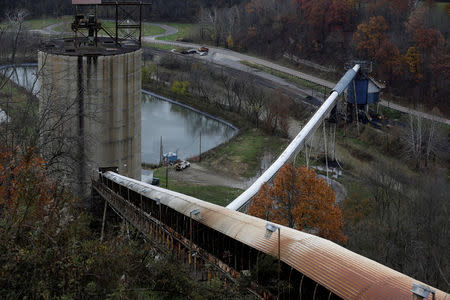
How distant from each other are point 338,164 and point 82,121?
904 inches

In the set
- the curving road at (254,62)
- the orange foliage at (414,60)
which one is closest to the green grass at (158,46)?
the curving road at (254,62)

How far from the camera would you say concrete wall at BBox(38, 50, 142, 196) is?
19812 millimetres

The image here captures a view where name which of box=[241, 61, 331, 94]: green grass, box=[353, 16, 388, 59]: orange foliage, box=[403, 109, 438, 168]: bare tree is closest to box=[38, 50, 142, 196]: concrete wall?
box=[403, 109, 438, 168]: bare tree

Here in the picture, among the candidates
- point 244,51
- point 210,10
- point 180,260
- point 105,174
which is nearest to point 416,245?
point 105,174

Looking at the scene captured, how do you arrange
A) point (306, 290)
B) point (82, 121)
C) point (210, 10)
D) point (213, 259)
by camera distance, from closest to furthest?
point (306, 290) → point (213, 259) → point (82, 121) → point (210, 10)

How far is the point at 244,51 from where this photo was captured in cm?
7475

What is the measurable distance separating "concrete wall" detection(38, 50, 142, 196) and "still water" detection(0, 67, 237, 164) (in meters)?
20.6

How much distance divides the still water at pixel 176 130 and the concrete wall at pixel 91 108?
20.6 m

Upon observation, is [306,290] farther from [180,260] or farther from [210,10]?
[210,10]

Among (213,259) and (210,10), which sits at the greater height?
(210,10)

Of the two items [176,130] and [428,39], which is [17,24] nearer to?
[176,130]

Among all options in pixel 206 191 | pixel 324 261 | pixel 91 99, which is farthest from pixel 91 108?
pixel 206 191

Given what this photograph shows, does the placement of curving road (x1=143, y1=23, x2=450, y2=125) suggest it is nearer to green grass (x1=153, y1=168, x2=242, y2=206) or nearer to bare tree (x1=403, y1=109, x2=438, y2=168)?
bare tree (x1=403, y1=109, x2=438, y2=168)

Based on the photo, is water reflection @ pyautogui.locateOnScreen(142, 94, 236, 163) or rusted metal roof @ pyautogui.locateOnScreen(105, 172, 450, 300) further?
water reflection @ pyautogui.locateOnScreen(142, 94, 236, 163)
